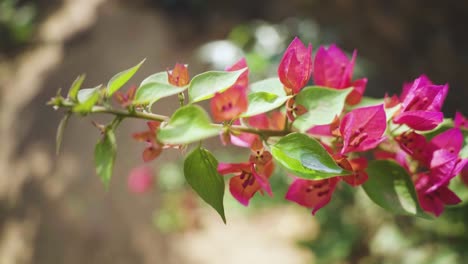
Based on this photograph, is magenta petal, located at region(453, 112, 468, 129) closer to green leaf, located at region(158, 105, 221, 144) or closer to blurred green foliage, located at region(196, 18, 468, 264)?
green leaf, located at region(158, 105, 221, 144)

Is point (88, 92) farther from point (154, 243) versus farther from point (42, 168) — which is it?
Answer: point (42, 168)

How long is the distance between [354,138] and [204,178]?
0.15 m

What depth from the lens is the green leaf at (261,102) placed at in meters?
0.43

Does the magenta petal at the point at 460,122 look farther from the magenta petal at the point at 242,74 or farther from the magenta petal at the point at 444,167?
the magenta petal at the point at 242,74

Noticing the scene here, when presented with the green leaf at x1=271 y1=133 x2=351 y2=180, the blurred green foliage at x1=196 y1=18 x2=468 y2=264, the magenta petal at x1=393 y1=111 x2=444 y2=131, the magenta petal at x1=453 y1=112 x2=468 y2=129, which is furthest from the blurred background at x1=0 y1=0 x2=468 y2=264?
the green leaf at x1=271 y1=133 x2=351 y2=180

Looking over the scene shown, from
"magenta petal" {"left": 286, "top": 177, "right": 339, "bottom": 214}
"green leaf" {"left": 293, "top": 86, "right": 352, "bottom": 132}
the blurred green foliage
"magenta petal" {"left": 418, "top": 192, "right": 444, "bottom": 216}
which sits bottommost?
the blurred green foliage

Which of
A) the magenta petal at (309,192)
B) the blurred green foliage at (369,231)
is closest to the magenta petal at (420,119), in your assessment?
the magenta petal at (309,192)

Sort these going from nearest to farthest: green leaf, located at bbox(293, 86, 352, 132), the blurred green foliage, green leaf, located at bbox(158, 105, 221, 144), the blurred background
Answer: green leaf, located at bbox(158, 105, 221, 144)
green leaf, located at bbox(293, 86, 352, 132)
the blurred green foliage
the blurred background

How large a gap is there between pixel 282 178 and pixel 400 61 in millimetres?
777

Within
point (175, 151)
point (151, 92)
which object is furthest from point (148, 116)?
point (175, 151)

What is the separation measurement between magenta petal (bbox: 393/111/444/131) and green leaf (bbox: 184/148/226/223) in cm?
19

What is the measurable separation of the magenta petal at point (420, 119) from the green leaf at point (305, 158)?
0.35 feet

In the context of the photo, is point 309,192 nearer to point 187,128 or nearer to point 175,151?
point 187,128

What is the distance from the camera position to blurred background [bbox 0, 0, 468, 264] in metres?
1.63
